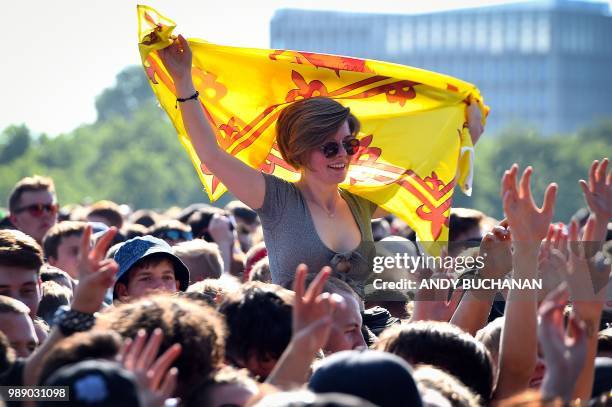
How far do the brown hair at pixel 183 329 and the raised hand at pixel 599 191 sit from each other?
166 cm

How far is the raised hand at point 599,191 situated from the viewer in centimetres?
477

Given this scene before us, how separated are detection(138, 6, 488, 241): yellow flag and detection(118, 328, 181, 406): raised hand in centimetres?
267

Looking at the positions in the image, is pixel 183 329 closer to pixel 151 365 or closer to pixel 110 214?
pixel 151 365

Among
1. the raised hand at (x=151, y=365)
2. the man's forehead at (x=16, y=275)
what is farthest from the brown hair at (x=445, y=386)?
the man's forehead at (x=16, y=275)

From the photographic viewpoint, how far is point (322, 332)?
3.71 metres

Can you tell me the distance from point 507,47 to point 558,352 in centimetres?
12920

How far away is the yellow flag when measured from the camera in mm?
6242

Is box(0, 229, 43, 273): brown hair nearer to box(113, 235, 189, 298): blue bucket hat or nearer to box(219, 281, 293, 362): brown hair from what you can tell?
box(113, 235, 189, 298): blue bucket hat

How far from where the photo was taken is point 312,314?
376cm

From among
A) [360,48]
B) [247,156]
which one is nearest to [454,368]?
[247,156]

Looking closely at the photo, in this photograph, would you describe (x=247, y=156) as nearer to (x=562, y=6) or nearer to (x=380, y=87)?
(x=380, y=87)

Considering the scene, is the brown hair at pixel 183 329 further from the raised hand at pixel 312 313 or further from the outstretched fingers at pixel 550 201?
the outstretched fingers at pixel 550 201

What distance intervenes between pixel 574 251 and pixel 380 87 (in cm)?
234

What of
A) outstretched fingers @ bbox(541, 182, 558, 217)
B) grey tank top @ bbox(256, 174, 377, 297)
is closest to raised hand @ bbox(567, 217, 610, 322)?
outstretched fingers @ bbox(541, 182, 558, 217)
